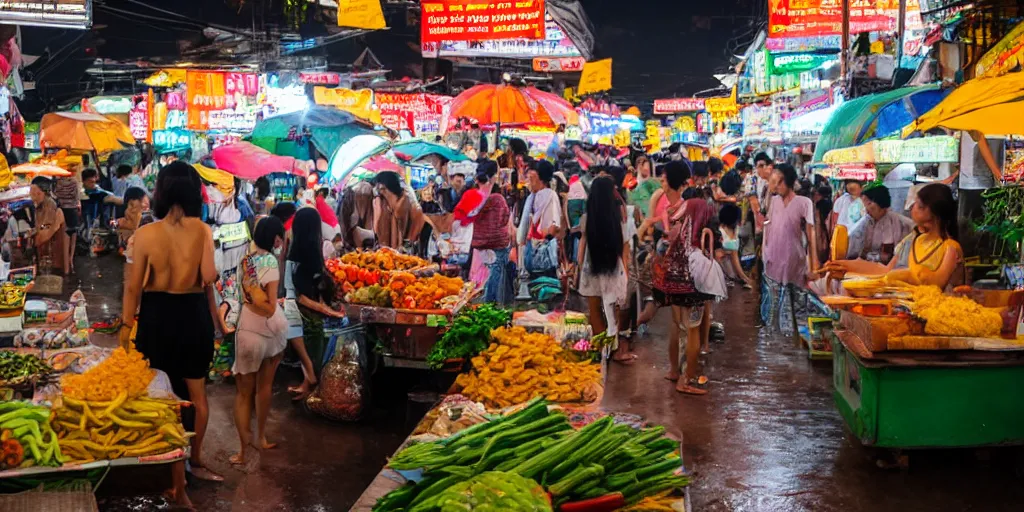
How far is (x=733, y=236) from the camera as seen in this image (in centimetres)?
1512

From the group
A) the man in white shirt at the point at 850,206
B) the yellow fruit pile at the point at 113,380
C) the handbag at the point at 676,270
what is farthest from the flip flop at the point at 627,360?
the yellow fruit pile at the point at 113,380

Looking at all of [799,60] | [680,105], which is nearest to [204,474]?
[799,60]

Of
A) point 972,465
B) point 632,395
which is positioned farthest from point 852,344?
point 632,395

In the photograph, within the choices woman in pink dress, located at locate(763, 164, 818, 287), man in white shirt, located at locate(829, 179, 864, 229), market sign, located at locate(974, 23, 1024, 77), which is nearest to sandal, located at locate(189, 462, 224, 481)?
market sign, located at locate(974, 23, 1024, 77)

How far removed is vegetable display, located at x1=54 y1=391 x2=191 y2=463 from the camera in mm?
5047

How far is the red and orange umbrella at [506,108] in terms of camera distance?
15.0 meters

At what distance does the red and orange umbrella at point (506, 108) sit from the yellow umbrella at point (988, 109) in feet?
28.6

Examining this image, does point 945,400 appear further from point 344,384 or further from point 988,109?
point 344,384

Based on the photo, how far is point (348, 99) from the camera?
74.2 ft

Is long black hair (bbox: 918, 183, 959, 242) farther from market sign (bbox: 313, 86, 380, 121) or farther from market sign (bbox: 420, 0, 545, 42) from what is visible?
market sign (bbox: 313, 86, 380, 121)

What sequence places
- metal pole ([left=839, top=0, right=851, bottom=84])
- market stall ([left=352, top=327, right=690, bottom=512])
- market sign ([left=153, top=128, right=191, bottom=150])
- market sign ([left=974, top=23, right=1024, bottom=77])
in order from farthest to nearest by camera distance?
1. market sign ([left=153, top=128, right=191, bottom=150])
2. metal pole ([left=839, top=0, right=851, bottom=84])
3. market sign ([left=974, top=23, right=1024, bottom=77])
4. market stall ([left=352, top=327, right=690, bottom=512])

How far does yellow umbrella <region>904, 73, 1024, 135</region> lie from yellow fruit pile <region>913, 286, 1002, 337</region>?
1227mm

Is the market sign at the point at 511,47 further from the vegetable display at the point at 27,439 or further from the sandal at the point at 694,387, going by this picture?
the vegetable display at the point at 27,439

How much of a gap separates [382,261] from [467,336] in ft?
8.60
